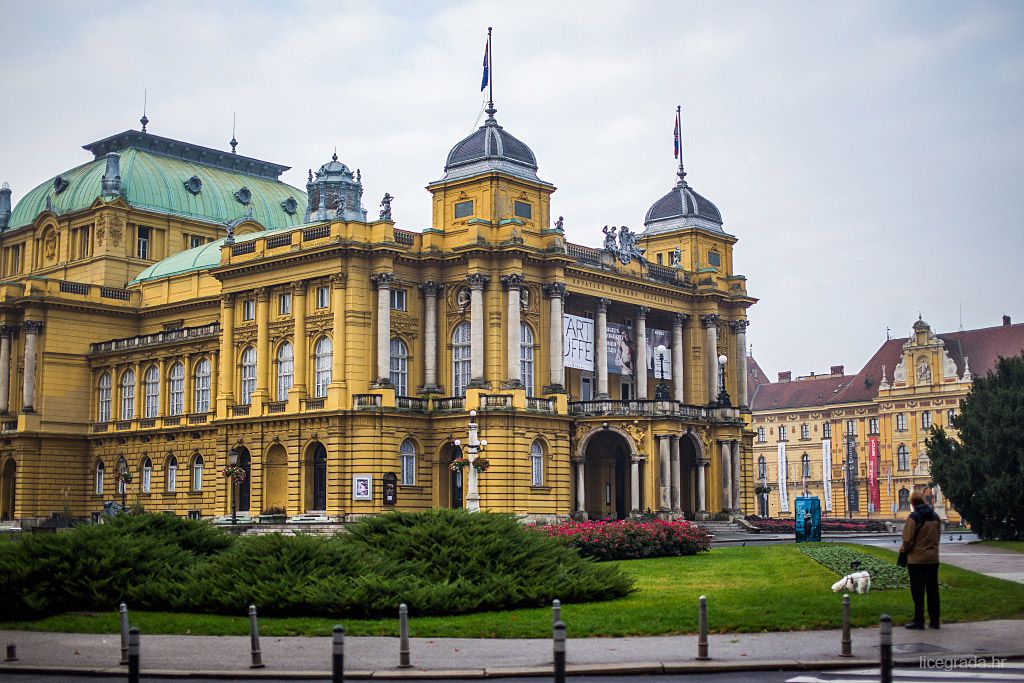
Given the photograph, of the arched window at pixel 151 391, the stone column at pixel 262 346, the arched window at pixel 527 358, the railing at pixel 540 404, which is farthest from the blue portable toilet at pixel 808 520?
the arched window at pixel 151 391

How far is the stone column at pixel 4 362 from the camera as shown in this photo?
300 ft

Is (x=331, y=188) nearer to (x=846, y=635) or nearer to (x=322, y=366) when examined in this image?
(x=322, y=366)

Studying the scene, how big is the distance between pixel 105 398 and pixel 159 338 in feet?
25.5

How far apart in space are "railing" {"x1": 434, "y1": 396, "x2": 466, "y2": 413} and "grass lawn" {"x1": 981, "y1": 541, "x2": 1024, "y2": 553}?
28.3 m

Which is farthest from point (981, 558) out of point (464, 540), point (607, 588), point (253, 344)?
point (253, 344)

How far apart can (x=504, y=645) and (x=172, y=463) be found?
2605 inches

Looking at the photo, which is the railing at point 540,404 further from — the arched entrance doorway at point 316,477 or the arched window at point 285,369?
the arched window at point 285,369

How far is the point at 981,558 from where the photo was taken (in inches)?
1718

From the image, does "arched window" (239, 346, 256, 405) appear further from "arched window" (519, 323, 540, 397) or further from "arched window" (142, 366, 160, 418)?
"arched window" (519, 323, 540, 397)

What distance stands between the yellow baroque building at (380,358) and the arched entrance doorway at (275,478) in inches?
5.2

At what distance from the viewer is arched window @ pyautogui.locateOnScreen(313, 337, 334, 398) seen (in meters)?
73.9

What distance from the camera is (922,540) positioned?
80.1 ft

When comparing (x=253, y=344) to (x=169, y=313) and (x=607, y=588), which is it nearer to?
(x=169, y=313)

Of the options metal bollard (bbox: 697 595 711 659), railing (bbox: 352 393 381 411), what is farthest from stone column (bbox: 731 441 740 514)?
metal bollard (bbox: 697 595 711 659)
